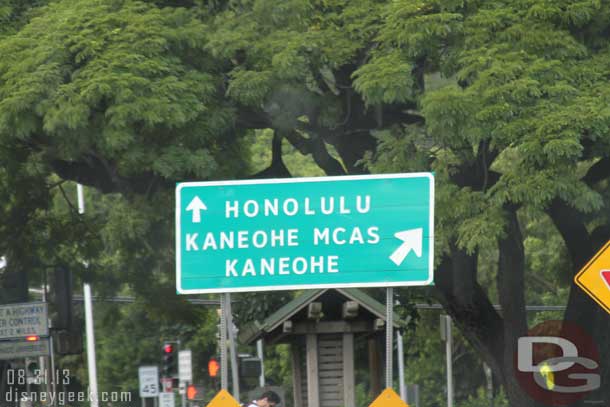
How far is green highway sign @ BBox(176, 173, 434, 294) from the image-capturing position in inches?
415

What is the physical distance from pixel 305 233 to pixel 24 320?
43.1ft

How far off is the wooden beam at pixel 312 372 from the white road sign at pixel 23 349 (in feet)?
17.7

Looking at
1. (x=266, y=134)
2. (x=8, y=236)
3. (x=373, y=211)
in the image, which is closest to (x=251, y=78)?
(x=373, y=211)

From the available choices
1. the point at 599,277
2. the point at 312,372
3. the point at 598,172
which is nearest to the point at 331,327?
the point at 312,372

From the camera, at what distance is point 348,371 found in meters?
19.2

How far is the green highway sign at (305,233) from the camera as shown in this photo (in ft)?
34.6

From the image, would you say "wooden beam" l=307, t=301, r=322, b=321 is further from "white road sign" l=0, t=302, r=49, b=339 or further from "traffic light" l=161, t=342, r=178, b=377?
"traffic light" l=161, t=342, r=178, b=377

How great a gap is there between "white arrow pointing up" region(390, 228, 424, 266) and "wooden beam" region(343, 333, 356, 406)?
28.5ft

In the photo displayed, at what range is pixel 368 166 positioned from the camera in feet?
58.2

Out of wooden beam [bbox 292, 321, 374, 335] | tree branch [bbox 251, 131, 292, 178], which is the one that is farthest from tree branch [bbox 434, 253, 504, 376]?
tree branch [bbox 251, 131, 292, 178]

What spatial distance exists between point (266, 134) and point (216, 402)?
96.0ft

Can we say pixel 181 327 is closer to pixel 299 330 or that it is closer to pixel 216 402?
pixel 299 330

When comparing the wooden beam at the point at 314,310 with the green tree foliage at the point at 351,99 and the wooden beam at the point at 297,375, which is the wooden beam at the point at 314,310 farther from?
the green tree foliage at the point at 351,99

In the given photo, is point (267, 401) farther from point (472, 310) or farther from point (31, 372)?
→ point (31, 372)
